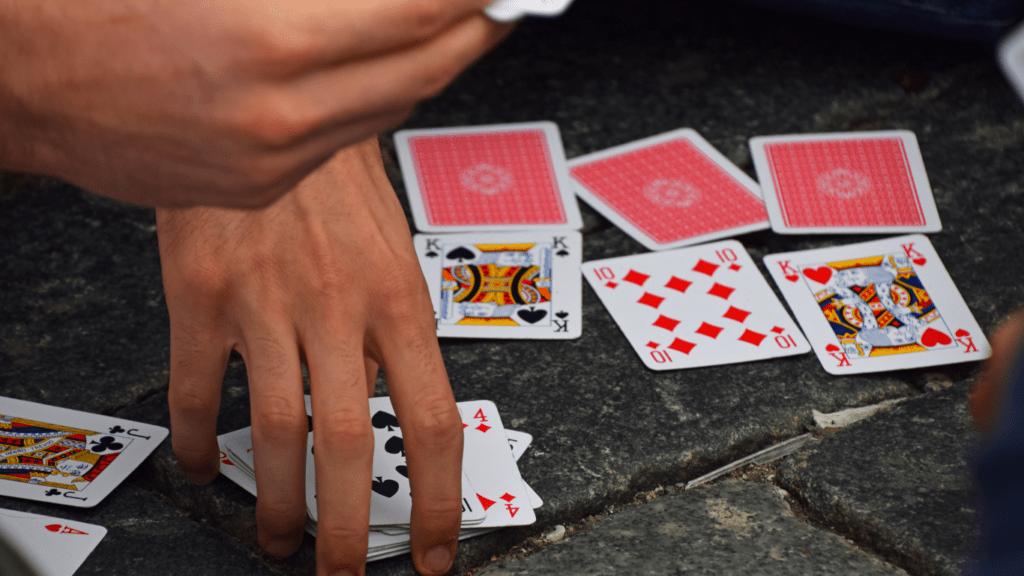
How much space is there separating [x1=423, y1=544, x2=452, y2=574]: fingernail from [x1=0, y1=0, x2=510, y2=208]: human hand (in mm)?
614

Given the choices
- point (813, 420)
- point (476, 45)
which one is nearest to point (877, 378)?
point (813, 420)

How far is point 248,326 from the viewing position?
0.99m

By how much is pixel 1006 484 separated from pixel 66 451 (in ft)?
3.74

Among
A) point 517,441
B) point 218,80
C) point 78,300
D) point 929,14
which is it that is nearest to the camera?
point 218,80

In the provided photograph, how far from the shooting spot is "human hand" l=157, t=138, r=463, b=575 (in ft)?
3.16

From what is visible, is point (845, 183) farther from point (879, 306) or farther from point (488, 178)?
point (488, 178)

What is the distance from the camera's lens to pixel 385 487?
3.82ft

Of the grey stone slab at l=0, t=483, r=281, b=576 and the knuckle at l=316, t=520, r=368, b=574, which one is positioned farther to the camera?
the grey stone slab at l=0, t=483, r=281, b=576

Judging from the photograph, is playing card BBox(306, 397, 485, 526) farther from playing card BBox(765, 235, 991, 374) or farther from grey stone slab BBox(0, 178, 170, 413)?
playing card BBox(765, 235, 991, 374)

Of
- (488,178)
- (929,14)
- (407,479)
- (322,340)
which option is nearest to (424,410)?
(322,340)

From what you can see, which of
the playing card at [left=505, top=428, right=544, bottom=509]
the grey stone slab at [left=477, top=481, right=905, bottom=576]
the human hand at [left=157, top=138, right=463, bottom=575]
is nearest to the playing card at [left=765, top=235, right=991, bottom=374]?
the grey stone slab at [left=477, top=481, right=905, bottom=576]

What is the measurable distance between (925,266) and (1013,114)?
719 millimetres

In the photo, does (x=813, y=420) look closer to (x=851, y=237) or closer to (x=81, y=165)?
(x=851, y=237)

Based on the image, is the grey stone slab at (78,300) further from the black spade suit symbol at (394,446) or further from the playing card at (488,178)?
the playing card at (488,178)
